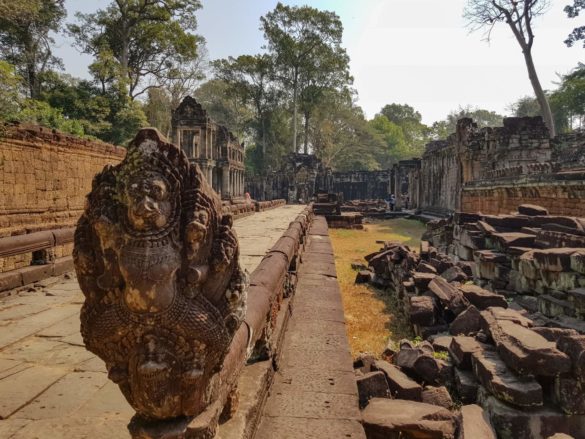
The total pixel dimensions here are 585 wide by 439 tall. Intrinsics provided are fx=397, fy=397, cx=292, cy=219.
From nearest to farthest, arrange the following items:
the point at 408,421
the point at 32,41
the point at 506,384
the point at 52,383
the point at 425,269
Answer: the point at 52,383 < the point at 408,421 < the point at 506,384 < the point at 425,269 < the point at 32,41

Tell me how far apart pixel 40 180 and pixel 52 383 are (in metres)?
5.05

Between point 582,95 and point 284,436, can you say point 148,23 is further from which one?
point 582,95

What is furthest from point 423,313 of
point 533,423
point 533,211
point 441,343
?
point 533,211

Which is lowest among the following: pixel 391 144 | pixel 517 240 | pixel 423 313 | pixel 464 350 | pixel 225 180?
pixel 423 313

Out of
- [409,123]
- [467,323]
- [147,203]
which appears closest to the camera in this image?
[147,203]

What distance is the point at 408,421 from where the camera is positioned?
2.40 metres

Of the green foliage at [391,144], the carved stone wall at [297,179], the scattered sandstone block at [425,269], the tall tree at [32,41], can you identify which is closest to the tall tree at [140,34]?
the tall tree at [32,41]

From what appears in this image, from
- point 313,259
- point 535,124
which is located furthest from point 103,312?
point 535,124

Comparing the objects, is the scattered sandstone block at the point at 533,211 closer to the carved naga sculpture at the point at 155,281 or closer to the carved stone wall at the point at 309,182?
the carved naga sculpture at the point at 155,281

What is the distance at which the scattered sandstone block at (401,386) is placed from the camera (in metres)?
2.88

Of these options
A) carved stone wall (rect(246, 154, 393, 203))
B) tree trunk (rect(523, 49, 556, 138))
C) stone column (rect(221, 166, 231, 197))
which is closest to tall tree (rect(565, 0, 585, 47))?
tree trunk (rect(523, 49, 556, 138))

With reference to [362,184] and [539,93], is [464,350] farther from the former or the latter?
[362,184]

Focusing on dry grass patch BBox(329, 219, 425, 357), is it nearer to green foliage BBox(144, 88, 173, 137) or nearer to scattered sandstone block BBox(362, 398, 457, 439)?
scattered sandstone block BBox(362, 398, 457, 439)

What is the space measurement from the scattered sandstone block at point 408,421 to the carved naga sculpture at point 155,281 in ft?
4.63
